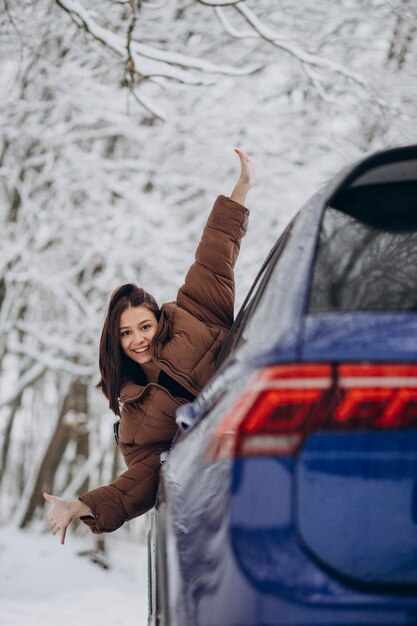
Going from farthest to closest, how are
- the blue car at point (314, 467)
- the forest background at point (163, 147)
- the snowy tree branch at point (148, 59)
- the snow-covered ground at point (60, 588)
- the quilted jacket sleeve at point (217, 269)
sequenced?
the forest background at point (163, 147)
the snow-covered ground at point (60, 588)
the snowy tree branch at point (148, 59)
the quilted jacket sleeve at point (217, 269)
the blue car at point (314, 467)

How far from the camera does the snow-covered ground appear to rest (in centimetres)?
592

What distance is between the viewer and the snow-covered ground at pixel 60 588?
5.92 m

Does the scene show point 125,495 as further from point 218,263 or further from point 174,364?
point 218,263

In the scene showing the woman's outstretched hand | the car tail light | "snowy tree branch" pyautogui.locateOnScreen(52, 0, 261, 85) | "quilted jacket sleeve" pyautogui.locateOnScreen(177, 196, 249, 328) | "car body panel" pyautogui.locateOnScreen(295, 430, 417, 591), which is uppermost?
"snowy tree branch" pyautogui.locateOnScreen(52, 0, 261, 85)

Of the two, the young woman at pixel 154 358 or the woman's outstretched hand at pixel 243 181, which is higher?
the woman's outstretched hand at pixel 243 181

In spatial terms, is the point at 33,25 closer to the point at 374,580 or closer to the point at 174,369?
the point at 174,369

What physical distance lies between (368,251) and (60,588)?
8595 millimetres

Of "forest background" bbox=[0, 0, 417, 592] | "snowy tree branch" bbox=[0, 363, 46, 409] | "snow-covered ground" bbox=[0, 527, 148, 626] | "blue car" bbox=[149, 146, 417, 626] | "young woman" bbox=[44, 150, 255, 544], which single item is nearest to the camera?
"blue car" bbox=[149, 146, 417, 626]

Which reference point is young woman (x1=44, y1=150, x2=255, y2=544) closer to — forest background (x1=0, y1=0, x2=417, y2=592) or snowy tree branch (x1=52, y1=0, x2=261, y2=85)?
snowy tree branch (x1=52, y1=0, x2=261, y2=85)

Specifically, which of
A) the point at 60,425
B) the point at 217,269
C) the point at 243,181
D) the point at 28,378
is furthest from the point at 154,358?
the point at 60,425

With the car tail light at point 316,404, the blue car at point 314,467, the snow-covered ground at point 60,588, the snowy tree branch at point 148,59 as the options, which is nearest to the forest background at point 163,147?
the snow-covered ground at point 60,588

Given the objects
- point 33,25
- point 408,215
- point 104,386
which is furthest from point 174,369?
point 33,25

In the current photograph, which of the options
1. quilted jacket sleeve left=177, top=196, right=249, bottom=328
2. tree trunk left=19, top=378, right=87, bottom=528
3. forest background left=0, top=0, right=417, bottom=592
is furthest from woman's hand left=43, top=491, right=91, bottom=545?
tree trunk left=19, top=378, right=87, bottom=528

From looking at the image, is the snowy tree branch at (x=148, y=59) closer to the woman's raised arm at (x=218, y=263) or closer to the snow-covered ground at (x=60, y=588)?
the woman's raised arm at (x=218, y=263)
